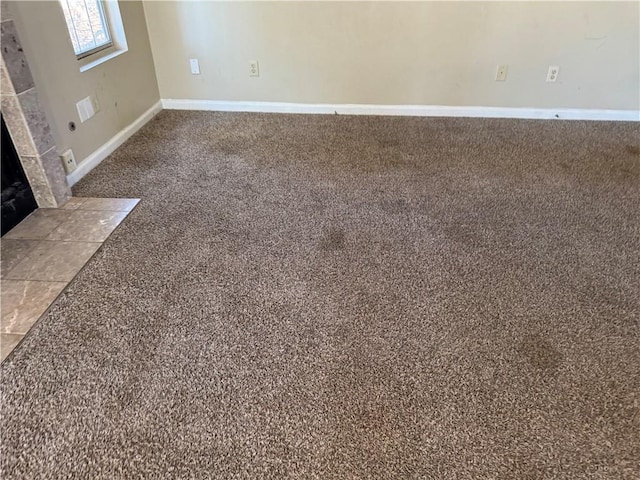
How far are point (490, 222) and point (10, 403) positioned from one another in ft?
6.87

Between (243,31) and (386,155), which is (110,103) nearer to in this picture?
(243,31)

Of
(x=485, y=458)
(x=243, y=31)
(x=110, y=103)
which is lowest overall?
(x=485, y=458)

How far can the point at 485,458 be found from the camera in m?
1.20

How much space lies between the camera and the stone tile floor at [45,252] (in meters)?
1.66

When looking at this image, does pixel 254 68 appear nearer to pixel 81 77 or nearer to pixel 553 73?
pixel 81 77

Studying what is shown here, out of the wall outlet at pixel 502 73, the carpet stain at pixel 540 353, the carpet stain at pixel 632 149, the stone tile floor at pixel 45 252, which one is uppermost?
the wall outlet at pixel 502 73

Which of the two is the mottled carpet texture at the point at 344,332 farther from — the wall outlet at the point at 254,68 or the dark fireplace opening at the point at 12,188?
the wall outlet at the point at 254,68

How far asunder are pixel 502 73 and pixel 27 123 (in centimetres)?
308

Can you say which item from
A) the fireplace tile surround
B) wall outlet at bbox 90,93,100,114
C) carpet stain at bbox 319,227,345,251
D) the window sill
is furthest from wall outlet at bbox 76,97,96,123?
carpet stain at bbox 319,227,345,251

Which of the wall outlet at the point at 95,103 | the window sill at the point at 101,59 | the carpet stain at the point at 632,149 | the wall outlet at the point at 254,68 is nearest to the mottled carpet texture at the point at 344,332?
the carpet stain at the point at 632,149

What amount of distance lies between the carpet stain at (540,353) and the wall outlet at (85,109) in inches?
103

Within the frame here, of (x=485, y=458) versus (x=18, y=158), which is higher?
(x=18, y=158)

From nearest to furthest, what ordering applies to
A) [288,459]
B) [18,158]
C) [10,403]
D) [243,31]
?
[288,459]
[10,403]
[18,158]
[243,31]

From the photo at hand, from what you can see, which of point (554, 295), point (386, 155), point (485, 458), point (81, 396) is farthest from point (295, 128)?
point (485, 458)
